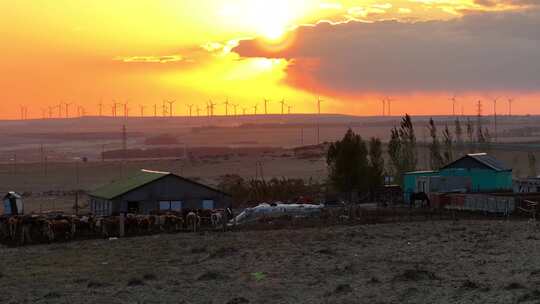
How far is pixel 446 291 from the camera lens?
18.9 metres

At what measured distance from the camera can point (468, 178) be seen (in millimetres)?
51312

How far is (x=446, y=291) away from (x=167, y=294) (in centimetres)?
718

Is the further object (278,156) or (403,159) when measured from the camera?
(278,156)

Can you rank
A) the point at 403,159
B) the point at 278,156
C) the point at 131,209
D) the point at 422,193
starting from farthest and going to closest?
the point at 278,156 → the point at 403,159 → the point at 422,193 → the point at 131,209

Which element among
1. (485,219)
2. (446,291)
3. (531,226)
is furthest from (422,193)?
(446,291)

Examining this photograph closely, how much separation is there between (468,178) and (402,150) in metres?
16.4

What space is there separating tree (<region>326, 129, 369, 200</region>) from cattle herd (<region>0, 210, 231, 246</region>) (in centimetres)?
1655

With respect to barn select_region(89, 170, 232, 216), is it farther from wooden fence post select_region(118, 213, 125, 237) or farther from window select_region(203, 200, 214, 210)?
wooden fence post select_region(118, 213, 125, 237)

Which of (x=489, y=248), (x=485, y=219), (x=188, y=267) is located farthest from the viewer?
(x=485, y=219)

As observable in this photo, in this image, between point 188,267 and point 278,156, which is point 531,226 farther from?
point 278,156

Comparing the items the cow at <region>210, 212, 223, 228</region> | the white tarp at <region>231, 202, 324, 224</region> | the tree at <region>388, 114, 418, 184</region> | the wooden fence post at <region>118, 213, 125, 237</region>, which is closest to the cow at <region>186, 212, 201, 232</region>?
the cow at <region>210, 212, 223, 228</region>

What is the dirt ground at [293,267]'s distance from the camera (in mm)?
19297

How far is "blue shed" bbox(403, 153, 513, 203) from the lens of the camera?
50531 mm

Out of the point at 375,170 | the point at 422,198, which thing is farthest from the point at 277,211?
the point at 375,170
